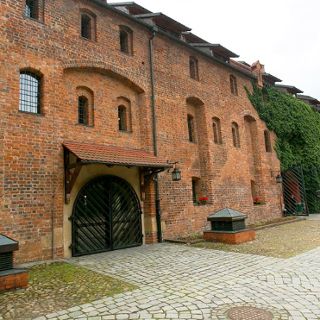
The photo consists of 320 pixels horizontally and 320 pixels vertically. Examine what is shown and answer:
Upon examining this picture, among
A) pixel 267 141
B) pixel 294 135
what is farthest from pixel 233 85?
pixel 294 135

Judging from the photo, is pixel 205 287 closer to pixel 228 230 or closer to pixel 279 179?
pixel 228 230

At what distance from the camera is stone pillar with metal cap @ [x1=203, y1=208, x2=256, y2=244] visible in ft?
33.8

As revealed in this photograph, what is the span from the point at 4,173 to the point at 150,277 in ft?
15.1

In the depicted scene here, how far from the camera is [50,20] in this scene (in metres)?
9.64

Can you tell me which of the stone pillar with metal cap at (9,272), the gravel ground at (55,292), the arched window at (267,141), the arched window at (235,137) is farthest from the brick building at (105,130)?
the arched window at (267,141)

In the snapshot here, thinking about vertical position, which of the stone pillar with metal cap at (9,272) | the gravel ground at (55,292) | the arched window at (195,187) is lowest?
the gravel ground at (55,292)

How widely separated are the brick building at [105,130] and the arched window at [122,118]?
50mm

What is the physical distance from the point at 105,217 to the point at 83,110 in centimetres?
368

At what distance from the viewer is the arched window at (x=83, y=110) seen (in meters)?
10.4

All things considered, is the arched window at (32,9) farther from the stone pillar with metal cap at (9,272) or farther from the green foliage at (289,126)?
the green foliage at (289,126)

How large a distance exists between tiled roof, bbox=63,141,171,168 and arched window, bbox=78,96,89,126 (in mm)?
1006

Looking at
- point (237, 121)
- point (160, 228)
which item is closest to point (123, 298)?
point (160, 228)

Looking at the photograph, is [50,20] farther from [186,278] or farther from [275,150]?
[275,150]

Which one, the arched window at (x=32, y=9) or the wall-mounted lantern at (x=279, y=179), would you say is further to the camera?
the wall-mounted lantern at (x=279, y=179)
